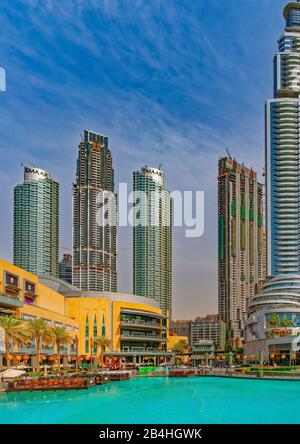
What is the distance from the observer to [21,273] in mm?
80938

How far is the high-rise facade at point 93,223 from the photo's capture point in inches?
6841

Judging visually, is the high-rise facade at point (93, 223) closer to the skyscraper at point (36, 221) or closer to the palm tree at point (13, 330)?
the skyscraper at point (36, 221)

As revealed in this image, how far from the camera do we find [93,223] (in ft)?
571

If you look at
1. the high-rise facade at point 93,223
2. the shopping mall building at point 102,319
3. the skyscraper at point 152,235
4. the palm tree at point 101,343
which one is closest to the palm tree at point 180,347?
the skyscraper at point 152,235

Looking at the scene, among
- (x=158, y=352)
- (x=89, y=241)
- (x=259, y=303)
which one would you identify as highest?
(x=89, y=241)

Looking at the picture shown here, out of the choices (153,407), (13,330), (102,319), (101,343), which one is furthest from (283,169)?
(153,407)

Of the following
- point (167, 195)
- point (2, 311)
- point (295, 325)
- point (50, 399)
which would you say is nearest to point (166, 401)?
point (50, 399)

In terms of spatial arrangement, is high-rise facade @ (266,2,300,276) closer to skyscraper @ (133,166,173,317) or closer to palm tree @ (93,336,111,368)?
skyscraper @ (133,166,173,317)

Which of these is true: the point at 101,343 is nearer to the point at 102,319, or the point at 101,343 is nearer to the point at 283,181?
the point at 102,319

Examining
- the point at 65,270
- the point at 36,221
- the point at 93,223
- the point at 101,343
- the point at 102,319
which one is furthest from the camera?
the point at 65,270

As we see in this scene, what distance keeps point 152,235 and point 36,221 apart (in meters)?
34.3
